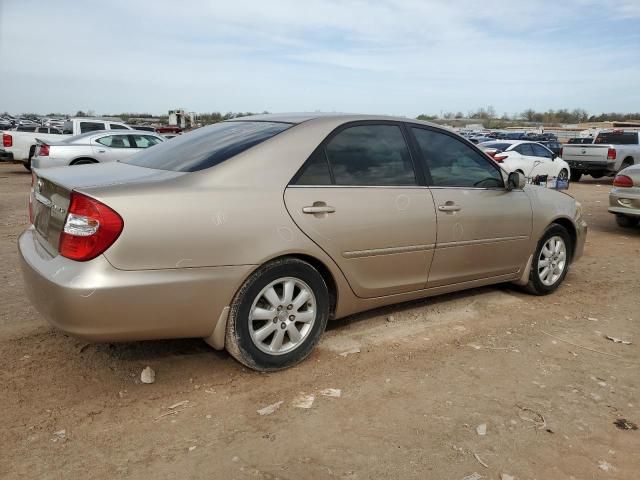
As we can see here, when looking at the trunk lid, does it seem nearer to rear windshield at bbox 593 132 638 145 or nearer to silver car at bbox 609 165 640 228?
silver car at bbox 609 165 640 228

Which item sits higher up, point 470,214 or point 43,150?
point 470,214

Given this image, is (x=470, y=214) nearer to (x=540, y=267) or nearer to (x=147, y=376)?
(x=540, y=267)

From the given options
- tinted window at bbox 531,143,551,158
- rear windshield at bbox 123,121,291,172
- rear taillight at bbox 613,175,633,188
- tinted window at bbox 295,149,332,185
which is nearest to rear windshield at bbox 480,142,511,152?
tinted window at bbox 531,143,551,158

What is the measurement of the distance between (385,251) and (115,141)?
11.9m

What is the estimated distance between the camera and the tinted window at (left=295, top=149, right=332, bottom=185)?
3525mm

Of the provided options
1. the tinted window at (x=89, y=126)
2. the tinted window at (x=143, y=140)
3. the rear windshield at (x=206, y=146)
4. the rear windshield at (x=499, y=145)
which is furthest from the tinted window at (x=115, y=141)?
the rear windshield at (x=206, y=146)

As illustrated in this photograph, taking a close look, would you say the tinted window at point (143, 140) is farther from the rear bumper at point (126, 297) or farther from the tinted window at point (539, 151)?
the rear bumper at point (126, 297)

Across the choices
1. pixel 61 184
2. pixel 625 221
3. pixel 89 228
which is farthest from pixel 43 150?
pixel 625 221

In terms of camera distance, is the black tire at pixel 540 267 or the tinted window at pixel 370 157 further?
the black tire at pixel 540 267

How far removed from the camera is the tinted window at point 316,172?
353 centimetres

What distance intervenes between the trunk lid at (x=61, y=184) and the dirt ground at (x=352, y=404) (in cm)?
87

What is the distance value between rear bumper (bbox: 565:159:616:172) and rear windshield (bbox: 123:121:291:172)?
16.7 m

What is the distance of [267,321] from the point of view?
340 centimetres

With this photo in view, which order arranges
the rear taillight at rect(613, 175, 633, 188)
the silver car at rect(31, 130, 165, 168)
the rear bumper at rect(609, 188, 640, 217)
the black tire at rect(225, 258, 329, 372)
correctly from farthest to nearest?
the silver car at rect(31, 130, 165, 168) < the rear taillight at rect(613, 175, 633, 188) < the rear bumper at rect(609, 188, 640, 217) < the black tire at rect(225, 258, 329, 372)
